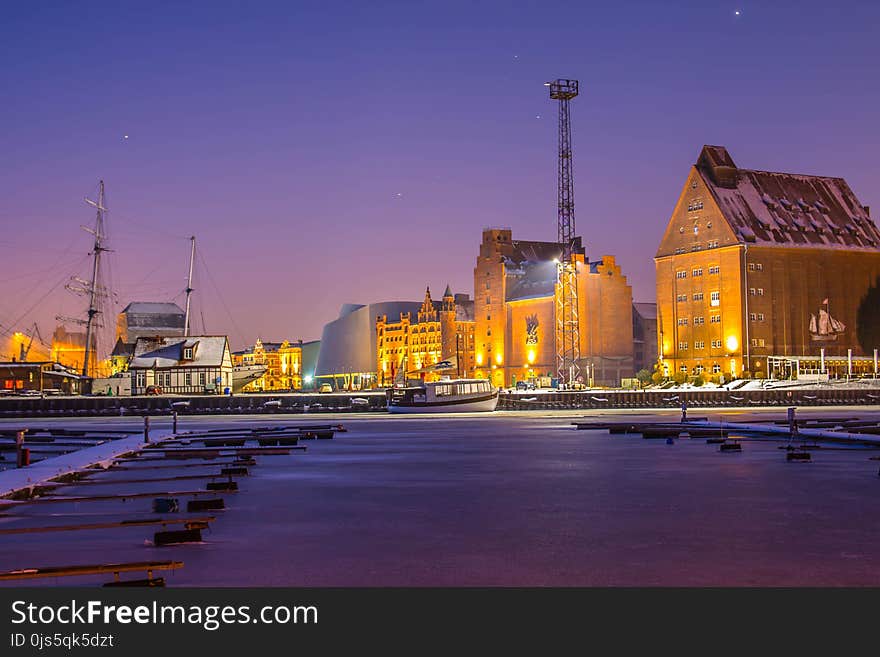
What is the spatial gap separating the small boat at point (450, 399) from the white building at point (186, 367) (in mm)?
39153

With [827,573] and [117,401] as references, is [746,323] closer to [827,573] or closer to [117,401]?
[117,401]

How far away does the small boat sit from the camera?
296ft

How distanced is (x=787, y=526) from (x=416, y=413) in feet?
239

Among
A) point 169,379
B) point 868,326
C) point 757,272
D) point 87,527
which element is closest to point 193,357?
point 169,379

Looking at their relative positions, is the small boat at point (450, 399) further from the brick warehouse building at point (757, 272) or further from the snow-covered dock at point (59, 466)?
the snow-covered dock at point (59, 466)

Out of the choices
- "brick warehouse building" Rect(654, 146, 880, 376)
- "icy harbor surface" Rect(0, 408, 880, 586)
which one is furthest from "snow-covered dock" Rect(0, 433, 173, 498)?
"brick warehouse building" Rect(654, 146, 880, 376)

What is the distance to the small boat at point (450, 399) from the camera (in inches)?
3548

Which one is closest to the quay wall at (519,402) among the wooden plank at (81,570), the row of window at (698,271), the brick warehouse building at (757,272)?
the brick warehouse building at (757,272)

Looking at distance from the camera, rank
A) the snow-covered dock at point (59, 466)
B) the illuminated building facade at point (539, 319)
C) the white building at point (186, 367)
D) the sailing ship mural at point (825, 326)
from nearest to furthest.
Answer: the snow-covered dock at point (59, 466), the white building at point (186, 367), the sailing ship mural at point (825, 326), the illuminated building facade at point (539, 319)

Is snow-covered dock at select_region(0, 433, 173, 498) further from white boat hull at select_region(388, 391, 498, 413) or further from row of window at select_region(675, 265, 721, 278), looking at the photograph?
row of window at select_region(675, 265, 721, 278)

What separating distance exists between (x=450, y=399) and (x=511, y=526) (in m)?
74.1

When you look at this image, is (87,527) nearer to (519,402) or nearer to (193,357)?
(519,402)

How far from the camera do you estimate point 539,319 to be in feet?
573
